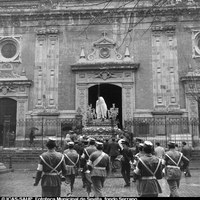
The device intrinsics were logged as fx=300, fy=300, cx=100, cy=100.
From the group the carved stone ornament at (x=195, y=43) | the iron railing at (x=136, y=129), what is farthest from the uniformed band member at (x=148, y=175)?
the carved stone ornament at (x=195, y=43)

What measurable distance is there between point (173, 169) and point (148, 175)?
1980 millimetres

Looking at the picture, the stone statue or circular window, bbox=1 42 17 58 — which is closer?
the stone statue

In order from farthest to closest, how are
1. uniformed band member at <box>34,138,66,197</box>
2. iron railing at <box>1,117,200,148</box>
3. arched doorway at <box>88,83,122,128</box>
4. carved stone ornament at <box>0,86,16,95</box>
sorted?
arched doorway at <box>88,83,122,128</box> → carved stone ornament at <box>0,86,16,95</box> → iron railing at <box>1,117,200,148</box> → uniformed band member at <box>34,138,66,197</box>

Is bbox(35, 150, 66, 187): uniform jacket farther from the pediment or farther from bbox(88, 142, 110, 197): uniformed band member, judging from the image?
the pediment

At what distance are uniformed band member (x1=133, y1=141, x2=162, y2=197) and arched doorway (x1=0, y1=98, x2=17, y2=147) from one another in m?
20.0

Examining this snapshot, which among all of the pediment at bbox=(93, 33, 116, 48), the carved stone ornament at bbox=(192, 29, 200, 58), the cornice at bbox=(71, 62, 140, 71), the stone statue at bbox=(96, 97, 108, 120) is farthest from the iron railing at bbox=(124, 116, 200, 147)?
the pediment at bbox=(93, 33, 116, 48)

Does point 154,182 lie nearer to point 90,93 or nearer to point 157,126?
point 157,126

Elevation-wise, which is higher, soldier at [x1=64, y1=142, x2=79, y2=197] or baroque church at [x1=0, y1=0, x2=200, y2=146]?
baroque church at [x1=0, y1=0, x2=200, y2=146]

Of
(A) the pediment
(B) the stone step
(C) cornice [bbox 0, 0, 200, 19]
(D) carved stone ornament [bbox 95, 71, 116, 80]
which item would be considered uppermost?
(C) cornice [bbox 0, 0, 200, 19]

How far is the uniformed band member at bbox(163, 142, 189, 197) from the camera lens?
8.34 metres

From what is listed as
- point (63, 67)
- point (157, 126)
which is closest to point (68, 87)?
point (63, 67)

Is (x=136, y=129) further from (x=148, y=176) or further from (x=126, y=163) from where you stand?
(x=148, y=176)

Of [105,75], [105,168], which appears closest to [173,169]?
[105,168]

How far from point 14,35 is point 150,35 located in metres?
12.2
